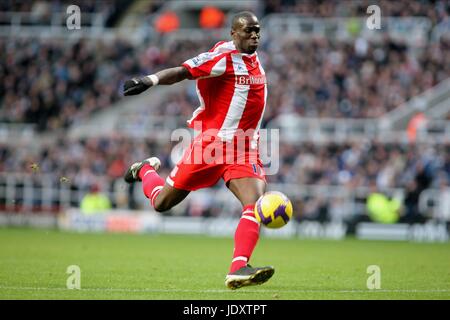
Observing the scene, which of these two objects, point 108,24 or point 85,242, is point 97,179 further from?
point 108,24

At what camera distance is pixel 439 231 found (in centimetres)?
2395

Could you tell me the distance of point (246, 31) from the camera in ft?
33.0

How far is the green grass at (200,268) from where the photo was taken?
32.1ft

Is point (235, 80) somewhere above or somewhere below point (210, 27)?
below

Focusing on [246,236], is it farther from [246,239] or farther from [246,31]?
[246,31]

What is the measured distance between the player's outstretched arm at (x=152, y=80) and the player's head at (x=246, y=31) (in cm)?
76

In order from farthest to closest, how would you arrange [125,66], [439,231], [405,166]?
[125,66] < [405,166] < [439,231]

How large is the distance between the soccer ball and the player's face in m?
1.61

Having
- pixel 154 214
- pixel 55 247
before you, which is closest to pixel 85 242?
pixel 55 247

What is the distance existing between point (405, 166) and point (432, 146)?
97 cm

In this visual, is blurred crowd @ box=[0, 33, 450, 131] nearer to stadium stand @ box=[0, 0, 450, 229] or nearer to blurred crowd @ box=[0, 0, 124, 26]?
stadium stand @ box=[0, 0, 450, 229]

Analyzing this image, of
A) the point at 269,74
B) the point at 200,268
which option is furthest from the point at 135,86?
the point at 269,74

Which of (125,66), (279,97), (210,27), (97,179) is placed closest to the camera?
(97,179)

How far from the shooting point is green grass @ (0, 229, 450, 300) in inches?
385
